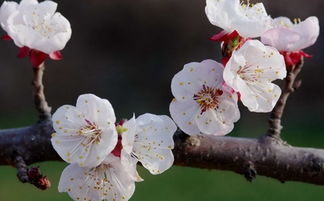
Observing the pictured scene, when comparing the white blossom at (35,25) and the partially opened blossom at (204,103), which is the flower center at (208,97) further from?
the white blossom at (35,25)

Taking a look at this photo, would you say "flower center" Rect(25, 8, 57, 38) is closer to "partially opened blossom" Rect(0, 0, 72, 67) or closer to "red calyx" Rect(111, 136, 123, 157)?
"partially opened blossom" Rect(0, 0, 72, 67)

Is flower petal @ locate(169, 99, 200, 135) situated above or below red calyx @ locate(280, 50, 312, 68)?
below

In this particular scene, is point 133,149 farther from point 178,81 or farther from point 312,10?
point 312,10

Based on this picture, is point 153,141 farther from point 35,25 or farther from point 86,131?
point 35,25

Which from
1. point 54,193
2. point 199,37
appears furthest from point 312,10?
point 54,193

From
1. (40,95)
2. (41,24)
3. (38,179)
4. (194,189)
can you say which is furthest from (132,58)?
(38,179)

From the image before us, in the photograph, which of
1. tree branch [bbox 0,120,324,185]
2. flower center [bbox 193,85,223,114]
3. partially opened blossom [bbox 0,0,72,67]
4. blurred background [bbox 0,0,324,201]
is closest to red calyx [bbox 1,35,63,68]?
partially opened blossom [bbox 0,0,72,67]
